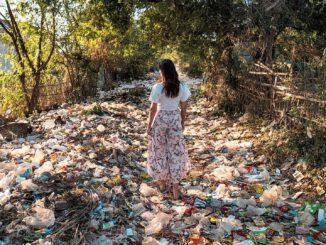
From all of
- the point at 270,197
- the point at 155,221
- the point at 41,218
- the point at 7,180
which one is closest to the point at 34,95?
the point at 7,180

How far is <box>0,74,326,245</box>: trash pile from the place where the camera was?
2.99 meters

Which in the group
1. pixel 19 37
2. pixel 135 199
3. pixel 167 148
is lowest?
pixel 135 199

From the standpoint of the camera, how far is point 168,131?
3777mm

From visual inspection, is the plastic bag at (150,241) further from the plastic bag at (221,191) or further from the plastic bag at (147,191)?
the plastic bag at (221,191)

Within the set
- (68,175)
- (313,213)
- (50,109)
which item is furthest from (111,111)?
(313,213)

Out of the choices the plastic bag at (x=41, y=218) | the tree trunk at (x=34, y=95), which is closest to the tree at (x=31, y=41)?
the tree trunk at (x=34, y=95)

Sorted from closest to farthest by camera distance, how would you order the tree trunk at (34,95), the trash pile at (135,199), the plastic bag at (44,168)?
the trash pile at (135,199), the plastic bag at (44,168), the tree trunk at (34,95)

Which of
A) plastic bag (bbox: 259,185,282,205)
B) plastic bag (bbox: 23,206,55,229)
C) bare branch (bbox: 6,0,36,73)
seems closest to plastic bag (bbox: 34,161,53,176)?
plastic bag (bbox: 23,206,55,229)

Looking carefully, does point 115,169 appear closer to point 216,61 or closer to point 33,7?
point 216,61

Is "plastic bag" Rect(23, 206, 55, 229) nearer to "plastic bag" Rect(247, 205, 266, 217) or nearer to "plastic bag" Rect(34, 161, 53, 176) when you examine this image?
"plastic bag" Rect(34, 161, 53, 176)

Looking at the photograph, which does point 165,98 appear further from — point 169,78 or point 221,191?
point 221,191

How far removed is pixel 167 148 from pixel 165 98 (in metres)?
0.57

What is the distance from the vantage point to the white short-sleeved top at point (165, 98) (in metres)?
3.59

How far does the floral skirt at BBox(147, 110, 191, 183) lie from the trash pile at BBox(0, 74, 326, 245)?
0.26 meters
